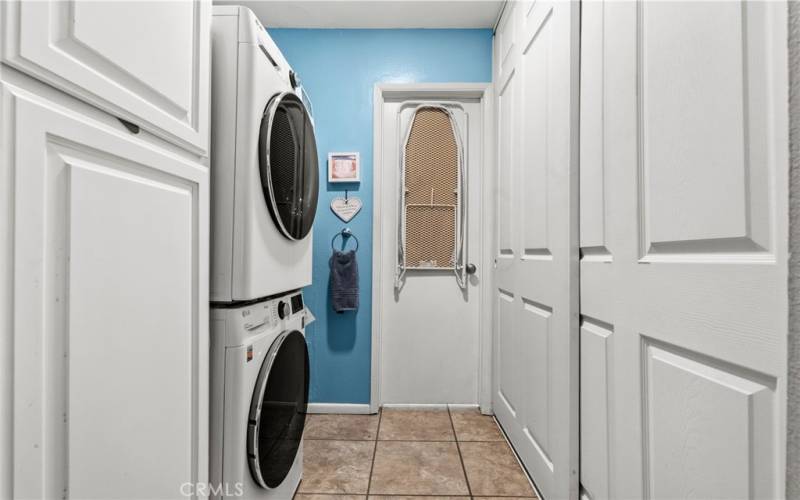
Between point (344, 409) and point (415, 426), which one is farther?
point (344, 409)

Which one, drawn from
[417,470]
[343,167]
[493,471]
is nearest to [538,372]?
[493,471]

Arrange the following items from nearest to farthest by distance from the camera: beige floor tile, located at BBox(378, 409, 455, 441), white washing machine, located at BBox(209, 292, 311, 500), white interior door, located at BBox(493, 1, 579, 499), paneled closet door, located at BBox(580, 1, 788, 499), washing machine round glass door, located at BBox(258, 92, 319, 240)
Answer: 1. paneled closet door, located at BBox(580, 1, 788, 499)
2. white washing machine, located at BBox(209, 292, 311, 500)
3. washing machine round glass door, located at BBox(258, 92, 319, 240)
4. white interior door, located at BBox(493, 1, 579, 499)
5. beige floor tile, located at BBox(378, 409, 455, 441)

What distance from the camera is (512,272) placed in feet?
6.13

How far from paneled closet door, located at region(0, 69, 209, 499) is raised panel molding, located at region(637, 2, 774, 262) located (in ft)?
3.32

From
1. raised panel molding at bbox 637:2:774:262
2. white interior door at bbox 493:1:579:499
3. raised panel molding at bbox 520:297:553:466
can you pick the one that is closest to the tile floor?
white interior door at bbox 493:1:579:499

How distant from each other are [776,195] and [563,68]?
0.87m

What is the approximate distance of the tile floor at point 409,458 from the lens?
1.50m

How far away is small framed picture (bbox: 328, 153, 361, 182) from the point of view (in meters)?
2.25

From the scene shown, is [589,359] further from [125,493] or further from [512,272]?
[125,493]

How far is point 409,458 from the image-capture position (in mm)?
1738

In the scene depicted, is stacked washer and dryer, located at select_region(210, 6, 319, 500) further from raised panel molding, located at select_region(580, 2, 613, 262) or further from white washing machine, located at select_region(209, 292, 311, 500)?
raised panel molding, located at select_region(580, 2, 613, 262)

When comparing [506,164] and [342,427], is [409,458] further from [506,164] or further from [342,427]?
[506,164]

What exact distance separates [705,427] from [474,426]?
1.54 meters

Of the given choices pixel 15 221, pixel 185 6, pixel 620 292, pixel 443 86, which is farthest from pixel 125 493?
pixel 443 86
